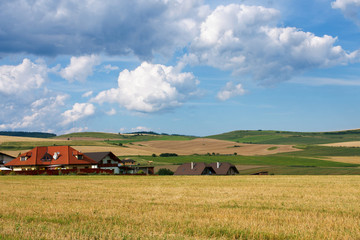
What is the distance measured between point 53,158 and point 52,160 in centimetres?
63

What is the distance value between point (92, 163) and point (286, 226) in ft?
292

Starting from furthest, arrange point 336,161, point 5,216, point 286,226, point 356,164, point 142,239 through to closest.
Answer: point 336,161 → point 356,164 → point 5,216 → point 286,226 → point 142,239

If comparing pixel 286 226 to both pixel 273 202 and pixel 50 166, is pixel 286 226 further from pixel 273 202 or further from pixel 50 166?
pixel 50 166

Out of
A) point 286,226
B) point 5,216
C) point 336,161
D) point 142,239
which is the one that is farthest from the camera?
point 336,161

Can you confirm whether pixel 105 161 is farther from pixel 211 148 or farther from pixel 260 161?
pixel 211 148

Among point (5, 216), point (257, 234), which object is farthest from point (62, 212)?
point (257, 234)

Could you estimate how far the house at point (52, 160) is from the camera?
94.4 metres

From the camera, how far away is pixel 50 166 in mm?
94188

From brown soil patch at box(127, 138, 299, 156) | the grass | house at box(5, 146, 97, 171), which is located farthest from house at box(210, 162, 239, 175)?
brown soil patch at box(127, 138, 299, 156)

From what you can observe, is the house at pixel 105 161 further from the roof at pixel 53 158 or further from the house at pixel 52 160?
the roof at pixel 53 158

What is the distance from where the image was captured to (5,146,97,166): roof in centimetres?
9480

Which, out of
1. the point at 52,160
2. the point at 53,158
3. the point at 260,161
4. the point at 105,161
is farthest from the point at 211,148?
the point at 52,160

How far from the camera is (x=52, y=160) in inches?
3767

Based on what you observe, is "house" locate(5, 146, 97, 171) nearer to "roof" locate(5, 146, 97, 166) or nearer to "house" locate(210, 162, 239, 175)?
"roof" locate(5, 146, 97, 166)
